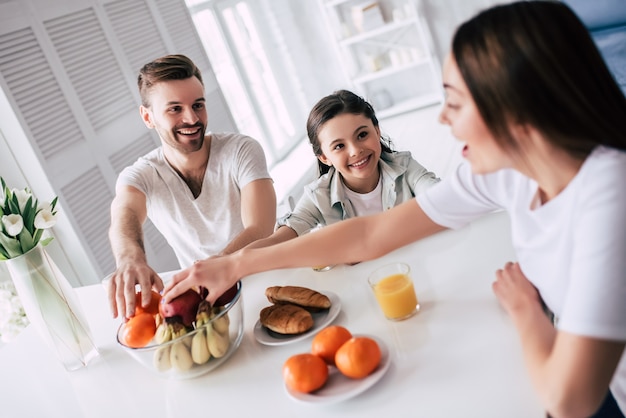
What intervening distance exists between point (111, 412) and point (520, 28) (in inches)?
39.2

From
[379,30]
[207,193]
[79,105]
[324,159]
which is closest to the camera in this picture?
[324,159]

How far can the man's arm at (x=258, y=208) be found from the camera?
1.93 metres

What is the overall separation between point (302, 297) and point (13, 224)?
659 millimetres

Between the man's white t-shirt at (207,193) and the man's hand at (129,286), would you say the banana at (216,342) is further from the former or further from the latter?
the man's white t-shirt at (207,193)

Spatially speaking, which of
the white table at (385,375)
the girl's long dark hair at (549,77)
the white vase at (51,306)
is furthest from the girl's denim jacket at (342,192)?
the girl's long dark hair at (549,77)

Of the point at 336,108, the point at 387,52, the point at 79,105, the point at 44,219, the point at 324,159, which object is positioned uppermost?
the point at 79,105

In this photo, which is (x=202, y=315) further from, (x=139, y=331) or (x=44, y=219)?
(x=44, y=219)

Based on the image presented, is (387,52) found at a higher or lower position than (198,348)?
lower

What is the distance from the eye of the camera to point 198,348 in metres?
1.17

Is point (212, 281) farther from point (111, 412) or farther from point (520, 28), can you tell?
point (520, 28)

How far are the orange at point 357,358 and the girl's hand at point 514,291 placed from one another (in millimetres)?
228

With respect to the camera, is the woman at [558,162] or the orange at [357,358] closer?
the woman at [558,162]

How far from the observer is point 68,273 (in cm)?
272

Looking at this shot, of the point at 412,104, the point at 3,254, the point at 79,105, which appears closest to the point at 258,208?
the point at 3,254
